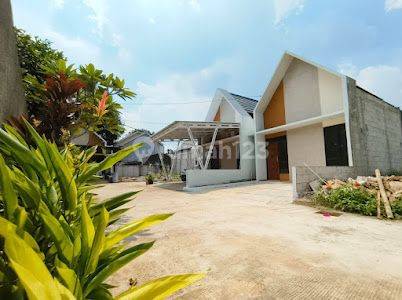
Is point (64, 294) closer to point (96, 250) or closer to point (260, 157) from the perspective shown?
point (96, 250)

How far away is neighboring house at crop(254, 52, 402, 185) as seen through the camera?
988 centimetres

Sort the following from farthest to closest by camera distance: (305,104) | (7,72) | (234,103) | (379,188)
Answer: (234,103) → (305,104) → (379,188) → (7,72)

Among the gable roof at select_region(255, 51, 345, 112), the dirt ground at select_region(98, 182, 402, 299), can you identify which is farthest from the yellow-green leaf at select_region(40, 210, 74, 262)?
the gable roof at select_region(255, 51, 345, 112)

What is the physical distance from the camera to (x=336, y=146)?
10.8m

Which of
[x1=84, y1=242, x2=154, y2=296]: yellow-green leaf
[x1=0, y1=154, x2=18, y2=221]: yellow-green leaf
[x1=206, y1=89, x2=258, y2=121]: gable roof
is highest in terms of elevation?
[x1=206, y1=89, x2=258, y2=121]: gable roof

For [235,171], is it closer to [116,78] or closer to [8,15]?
[116,78]

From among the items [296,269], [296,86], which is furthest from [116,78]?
[296,86]

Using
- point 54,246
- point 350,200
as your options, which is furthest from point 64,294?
point 350,200

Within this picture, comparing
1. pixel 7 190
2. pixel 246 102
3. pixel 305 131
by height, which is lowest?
pixel 7 190

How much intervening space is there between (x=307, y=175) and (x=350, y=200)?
1.75 metres

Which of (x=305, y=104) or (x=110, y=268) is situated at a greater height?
(x=305, y=104)

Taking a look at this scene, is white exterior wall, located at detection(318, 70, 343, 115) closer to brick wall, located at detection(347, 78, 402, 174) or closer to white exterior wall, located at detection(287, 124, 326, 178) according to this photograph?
brick wall, located at detection(347, 78, 402, 174)

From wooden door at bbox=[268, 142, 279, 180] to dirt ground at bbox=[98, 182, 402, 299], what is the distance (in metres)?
8.74

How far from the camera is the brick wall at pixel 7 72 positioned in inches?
109
